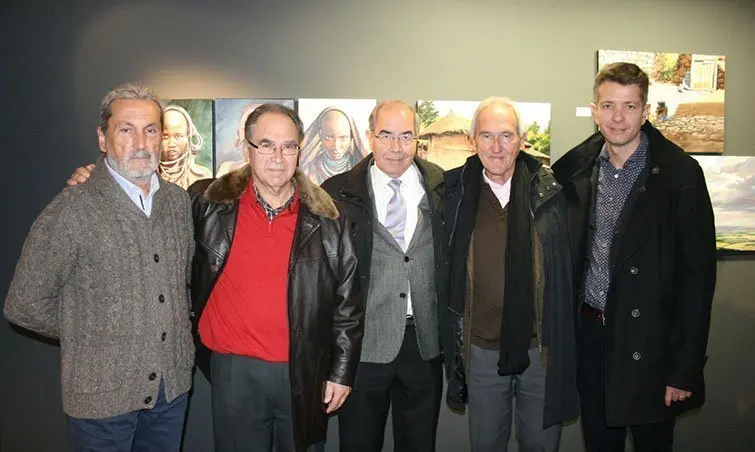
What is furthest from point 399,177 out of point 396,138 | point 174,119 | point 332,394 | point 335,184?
point 174,119

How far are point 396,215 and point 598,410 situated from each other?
142 centimetres

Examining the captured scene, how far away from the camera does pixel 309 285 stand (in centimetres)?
223

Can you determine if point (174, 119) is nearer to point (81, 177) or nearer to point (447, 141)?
point (81, 177)

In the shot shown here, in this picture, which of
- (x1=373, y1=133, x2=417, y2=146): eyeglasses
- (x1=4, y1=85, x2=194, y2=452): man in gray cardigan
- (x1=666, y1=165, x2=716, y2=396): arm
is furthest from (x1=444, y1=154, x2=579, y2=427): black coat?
(x1=4, y1=85, x2=194, y2=452): man in gray cardigan

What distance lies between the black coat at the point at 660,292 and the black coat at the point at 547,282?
0.20 meters

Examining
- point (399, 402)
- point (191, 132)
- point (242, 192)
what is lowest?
point (399, 402)

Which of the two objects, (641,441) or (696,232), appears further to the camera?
(641,441)

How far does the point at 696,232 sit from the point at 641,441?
1064 mm

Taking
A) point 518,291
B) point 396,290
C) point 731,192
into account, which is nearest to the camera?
point 518,291

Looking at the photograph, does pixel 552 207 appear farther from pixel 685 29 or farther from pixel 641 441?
pixel 685 29

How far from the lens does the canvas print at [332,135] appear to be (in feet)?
10.9

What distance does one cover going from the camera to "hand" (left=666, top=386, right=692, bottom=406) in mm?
2336

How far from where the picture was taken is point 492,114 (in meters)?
2.50

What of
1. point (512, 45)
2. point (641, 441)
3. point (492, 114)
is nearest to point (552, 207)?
point (492, 114)
